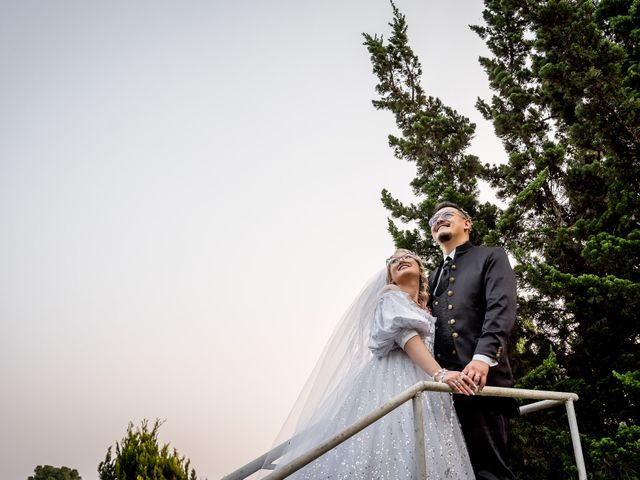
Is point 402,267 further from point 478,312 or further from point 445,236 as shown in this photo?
point 478,312

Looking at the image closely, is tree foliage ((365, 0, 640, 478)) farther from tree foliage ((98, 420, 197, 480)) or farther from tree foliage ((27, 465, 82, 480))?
tree foliage ((27, 465, 82, 480))

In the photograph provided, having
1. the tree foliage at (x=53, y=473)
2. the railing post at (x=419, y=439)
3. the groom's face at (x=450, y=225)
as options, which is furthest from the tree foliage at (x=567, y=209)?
the tree foliage at (x=53, y=473)

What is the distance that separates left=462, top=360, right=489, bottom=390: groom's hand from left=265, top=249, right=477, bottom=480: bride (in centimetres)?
4

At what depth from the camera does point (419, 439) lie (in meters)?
2.15

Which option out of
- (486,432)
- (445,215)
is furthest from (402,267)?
(486,432)

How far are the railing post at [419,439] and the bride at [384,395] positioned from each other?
0.22 meters

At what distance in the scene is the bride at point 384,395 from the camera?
2.36m

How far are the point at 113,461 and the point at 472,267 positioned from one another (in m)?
7.21

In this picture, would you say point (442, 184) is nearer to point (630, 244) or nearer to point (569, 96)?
point (569, 96)

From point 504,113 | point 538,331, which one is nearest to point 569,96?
point 504,113

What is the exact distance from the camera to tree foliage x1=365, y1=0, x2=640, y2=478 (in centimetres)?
595

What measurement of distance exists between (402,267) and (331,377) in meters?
0.87

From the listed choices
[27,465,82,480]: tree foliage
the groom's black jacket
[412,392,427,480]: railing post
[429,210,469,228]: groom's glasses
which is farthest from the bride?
[27,465,82,480]: tree foliage

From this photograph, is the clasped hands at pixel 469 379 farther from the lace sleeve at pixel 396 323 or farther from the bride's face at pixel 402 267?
the bride's face at pixel 402 267
